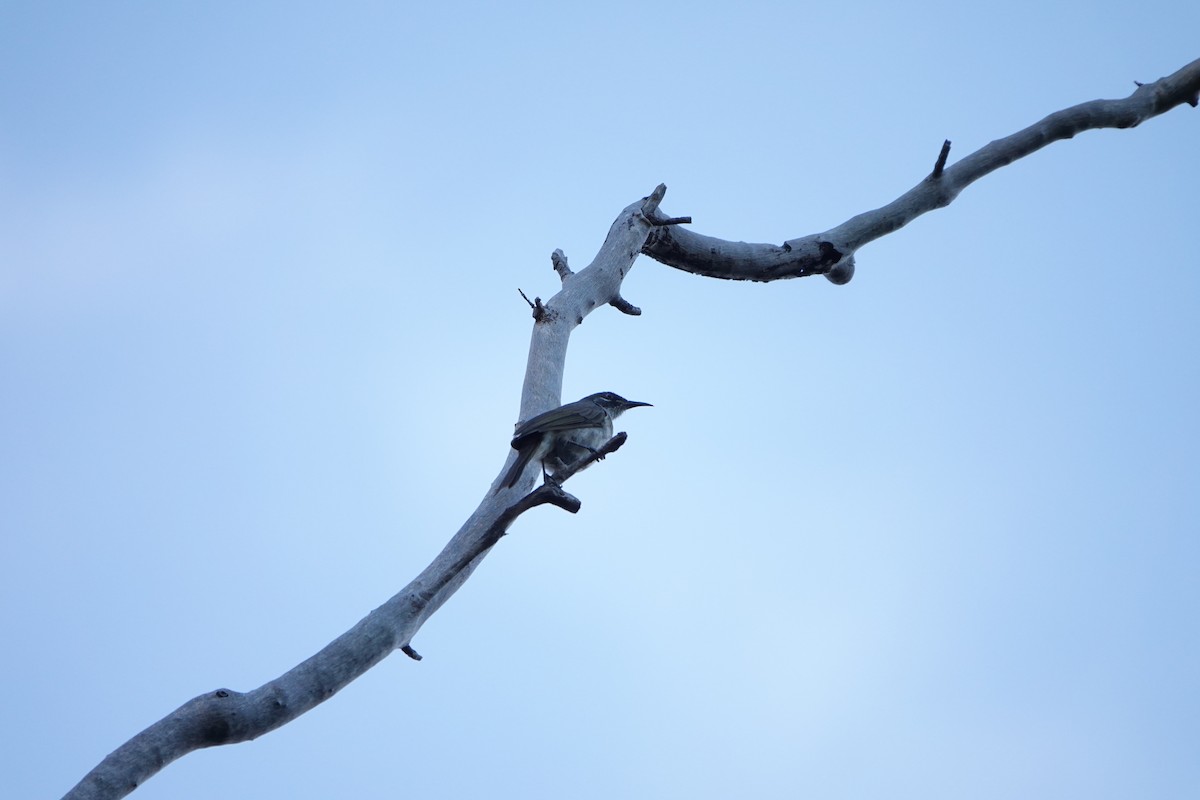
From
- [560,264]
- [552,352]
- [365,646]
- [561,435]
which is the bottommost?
[365,646]

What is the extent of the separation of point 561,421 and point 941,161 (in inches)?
129

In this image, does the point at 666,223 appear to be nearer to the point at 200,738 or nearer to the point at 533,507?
the point at 533,507

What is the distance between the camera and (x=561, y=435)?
4.98m

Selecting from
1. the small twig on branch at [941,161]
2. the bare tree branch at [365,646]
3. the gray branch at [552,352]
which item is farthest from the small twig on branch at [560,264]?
the small twig on branch at [941,161]

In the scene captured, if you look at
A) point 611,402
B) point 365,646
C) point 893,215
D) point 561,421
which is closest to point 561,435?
point 561,421

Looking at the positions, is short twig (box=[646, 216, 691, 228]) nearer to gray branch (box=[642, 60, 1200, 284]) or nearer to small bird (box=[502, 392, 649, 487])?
gray branch (box=[642, 60, 1200, 284])

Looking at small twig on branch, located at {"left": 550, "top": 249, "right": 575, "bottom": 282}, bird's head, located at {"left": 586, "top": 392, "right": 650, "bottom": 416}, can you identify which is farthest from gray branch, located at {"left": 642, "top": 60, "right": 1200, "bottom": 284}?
bird's head, located at {"left": 586, "top": 392, "right": 650, "bottom": 416}

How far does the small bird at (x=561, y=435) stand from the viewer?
15.5ft

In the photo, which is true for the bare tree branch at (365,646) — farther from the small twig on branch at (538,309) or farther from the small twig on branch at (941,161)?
the small twig on branch at (941,161)

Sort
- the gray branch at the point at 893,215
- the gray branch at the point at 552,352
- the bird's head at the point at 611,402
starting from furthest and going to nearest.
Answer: the gray branch at the point at 893,215 < the bird's head at the point at 611,402 < the gray branch at the point at 552,352

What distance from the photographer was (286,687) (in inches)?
141

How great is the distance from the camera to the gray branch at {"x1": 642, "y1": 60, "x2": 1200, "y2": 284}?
21.6ft

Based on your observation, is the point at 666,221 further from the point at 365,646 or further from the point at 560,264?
the point at 365,646

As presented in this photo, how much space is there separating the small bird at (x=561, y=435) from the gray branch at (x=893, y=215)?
1.46 m
